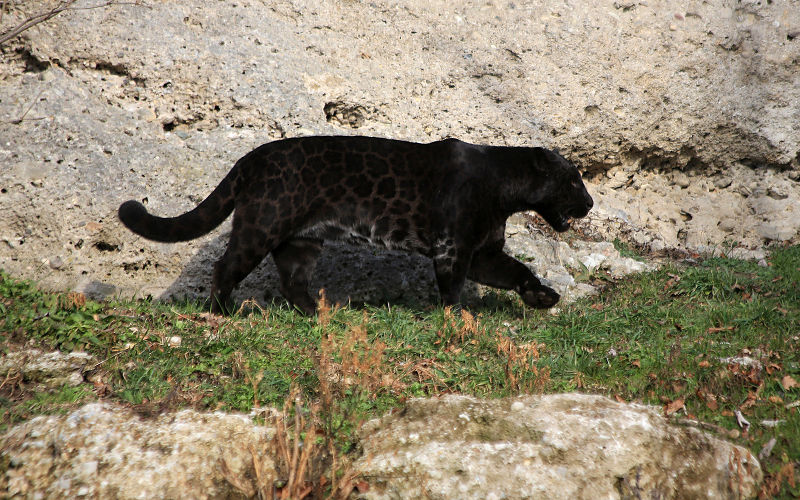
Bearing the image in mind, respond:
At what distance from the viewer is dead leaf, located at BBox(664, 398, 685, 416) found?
3.84 meters

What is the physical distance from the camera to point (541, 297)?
595cm

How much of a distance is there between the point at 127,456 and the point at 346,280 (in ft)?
12.3

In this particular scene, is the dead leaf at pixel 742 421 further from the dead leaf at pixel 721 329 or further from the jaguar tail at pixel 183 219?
the jaguar tail at pixel 183 219

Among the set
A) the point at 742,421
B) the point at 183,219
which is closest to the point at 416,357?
the point at 742,421

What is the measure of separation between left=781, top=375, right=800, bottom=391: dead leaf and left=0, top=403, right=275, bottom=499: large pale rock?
3136 mm

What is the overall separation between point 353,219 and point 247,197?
3.01 feet

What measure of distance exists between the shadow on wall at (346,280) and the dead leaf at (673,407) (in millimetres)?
2898

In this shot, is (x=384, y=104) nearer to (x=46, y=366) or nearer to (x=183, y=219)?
(x=183, y=219)

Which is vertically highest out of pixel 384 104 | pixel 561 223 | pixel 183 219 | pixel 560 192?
pixel 384 104

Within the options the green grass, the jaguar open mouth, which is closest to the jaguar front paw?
the green grass

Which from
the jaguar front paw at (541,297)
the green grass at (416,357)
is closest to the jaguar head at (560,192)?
the jaguar front paw at (541,297)

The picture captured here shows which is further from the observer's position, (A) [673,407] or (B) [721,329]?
(B) [721,329]

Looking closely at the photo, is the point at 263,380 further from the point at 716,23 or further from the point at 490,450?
the point at 716,23

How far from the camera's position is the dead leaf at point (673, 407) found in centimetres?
384
